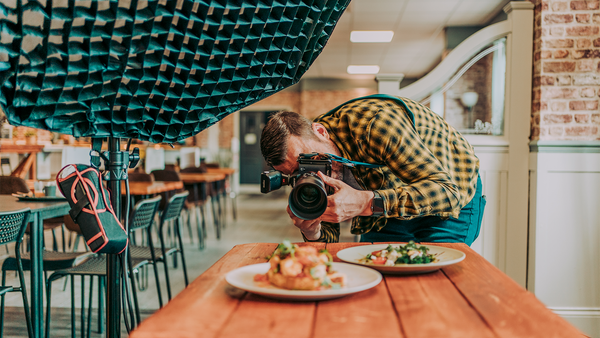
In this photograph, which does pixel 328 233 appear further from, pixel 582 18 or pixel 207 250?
pixel 207 250

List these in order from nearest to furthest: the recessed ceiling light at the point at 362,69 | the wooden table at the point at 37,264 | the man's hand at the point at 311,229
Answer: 1. the man's hand at the point at 311,229
2. the wooden table at the point at 37,264
3. the recessed ceiling light at the point at 362,69

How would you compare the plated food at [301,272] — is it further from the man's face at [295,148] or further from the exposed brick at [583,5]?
the exposed brick at [583,5]

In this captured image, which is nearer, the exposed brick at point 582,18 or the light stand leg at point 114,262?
the light stand leg at point 114,262

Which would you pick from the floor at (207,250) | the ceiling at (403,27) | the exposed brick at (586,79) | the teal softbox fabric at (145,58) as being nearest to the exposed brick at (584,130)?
the exposed brick at (586,79)

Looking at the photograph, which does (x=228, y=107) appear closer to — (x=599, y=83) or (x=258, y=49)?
(x=258, y=49)

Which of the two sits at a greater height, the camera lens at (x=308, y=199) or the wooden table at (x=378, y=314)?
the camera lens at (x=308, y=199)

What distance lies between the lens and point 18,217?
181cm

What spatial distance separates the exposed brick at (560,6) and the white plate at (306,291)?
97.3 inches

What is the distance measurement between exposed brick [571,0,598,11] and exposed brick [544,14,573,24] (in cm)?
5

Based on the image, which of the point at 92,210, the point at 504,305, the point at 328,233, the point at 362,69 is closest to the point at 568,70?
the point at 328,233

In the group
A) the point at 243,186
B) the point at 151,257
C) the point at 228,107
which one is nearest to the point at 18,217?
the point at 151,257

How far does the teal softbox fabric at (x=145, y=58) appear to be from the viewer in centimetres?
58

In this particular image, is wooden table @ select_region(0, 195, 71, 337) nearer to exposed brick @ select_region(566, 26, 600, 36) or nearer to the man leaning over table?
the man leaning over table

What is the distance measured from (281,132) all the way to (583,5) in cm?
229
